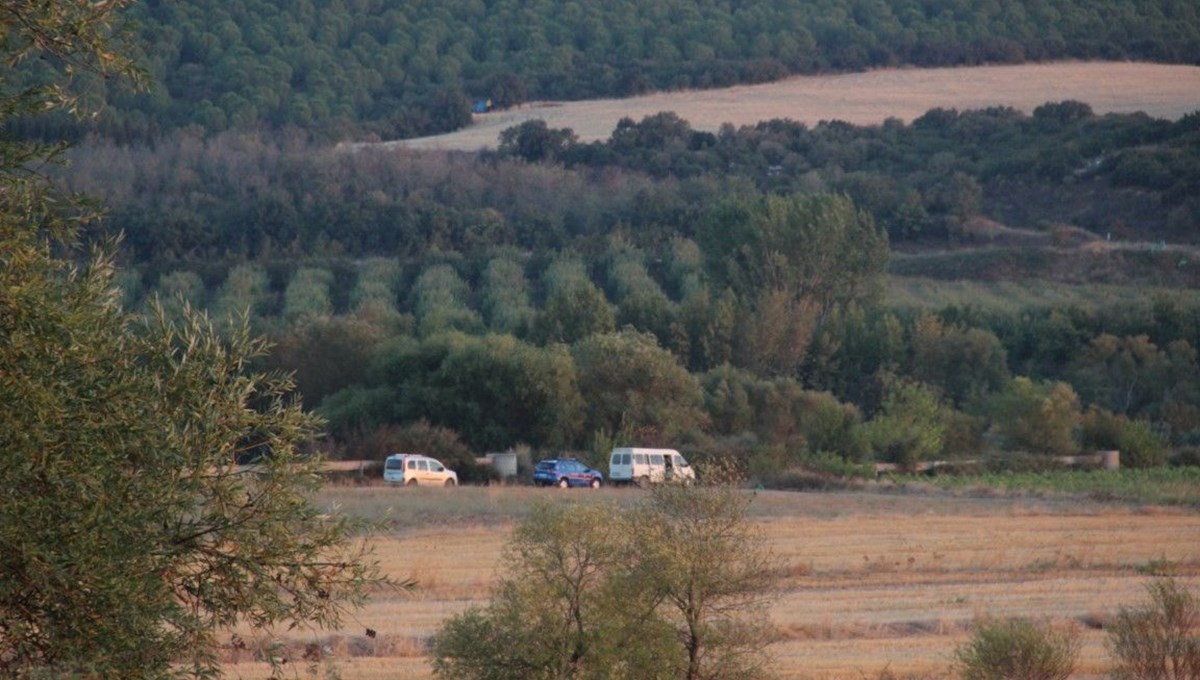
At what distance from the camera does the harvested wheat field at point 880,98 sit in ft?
440

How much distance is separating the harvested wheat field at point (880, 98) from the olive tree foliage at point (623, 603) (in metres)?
112

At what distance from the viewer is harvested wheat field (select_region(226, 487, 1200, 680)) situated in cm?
1891

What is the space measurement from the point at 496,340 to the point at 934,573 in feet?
94.3

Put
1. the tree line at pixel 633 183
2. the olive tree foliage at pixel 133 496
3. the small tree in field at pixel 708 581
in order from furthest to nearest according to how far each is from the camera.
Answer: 1. the tree line at pixel 633 183
2. the small tree in field at pixel 708 581
3. the olive tree foliage at pixel 133 496

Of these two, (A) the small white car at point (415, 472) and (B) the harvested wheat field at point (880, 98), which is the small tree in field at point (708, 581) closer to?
(A) the small white car at point (415, 472)

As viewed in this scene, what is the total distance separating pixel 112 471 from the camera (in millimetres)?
9047

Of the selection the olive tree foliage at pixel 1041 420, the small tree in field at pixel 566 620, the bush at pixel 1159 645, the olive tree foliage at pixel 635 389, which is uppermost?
the small tree in field at pixel 566 620

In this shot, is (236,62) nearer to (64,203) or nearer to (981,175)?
(981,175)

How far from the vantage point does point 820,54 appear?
547 ft

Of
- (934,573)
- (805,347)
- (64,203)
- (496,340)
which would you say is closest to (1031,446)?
(805,347)

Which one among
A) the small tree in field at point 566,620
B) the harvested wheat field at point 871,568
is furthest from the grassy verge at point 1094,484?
the small tree in field at point 566,620

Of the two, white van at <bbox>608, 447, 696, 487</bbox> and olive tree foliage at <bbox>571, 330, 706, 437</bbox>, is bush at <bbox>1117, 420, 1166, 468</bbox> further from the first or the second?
white van at <bbox>608, 447, 696, 487</bbox>

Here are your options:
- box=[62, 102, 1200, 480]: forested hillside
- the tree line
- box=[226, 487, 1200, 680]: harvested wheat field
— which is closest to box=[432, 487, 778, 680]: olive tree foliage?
box=[226, 487, 1200, 680]: harvested wheat field

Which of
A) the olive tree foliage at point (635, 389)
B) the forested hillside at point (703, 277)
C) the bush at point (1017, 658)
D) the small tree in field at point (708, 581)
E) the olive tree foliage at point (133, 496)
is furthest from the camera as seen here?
the forested hillside at point (703, 277)
